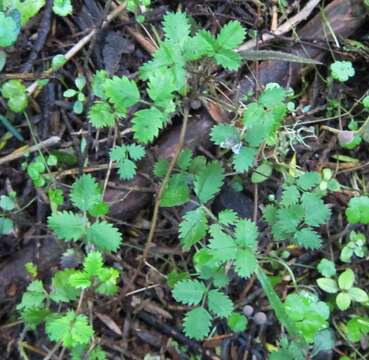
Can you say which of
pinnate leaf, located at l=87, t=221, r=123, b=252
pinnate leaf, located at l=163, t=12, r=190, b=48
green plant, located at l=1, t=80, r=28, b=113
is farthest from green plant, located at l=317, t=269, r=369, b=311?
green plant, located at l=1, t=80, r=28, b=113

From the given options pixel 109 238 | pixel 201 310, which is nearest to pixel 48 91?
pixel 109 238

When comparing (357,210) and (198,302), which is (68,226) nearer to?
(198,302)

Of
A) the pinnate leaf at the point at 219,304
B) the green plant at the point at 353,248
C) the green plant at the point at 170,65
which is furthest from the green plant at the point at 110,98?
the green plant at the point at 353,248

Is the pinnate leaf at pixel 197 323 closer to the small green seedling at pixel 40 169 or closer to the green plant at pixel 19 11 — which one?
the small green seedling at pixel 40 169

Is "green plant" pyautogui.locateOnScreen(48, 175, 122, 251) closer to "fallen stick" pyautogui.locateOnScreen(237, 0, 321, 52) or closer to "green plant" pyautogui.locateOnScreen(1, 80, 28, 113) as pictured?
"green plant" pyautogui.locateOnScreen(1, 80, 28, 113)

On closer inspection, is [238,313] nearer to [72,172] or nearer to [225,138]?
[225,138]
